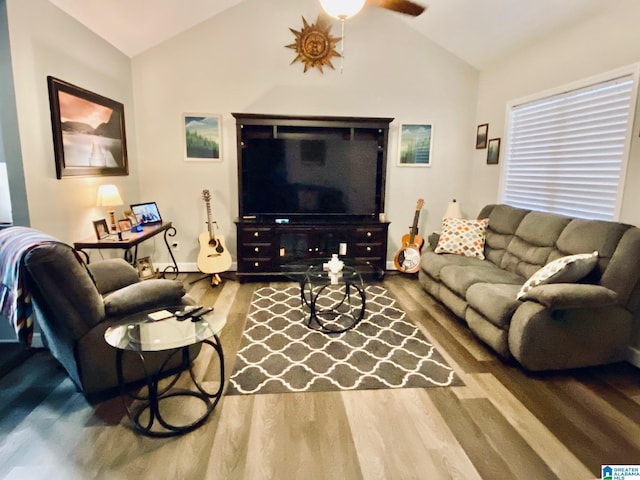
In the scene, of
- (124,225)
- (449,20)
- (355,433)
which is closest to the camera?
(355,433)

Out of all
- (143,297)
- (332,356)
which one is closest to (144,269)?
(143,297)

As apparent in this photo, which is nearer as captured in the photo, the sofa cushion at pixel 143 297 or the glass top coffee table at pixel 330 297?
the sofa cushion at pixel 143 297

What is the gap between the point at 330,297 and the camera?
3.99 meters

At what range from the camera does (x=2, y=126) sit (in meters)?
2.55

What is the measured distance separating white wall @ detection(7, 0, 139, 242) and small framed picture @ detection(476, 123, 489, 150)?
4386 millimetres

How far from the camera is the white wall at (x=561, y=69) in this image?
9.05 feet

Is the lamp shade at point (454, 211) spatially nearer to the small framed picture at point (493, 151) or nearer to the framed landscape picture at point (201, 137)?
the small framed picture at point (493, 151)

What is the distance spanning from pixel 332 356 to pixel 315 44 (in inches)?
146

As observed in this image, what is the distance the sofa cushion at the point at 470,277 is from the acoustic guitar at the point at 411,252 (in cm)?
104

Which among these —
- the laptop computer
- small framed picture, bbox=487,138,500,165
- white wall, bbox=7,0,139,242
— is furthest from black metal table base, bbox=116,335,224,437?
small framed picture, bbox=487,138,500,165


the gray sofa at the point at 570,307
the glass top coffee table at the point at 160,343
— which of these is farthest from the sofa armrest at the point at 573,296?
the glass top coffee table at the point at 160,343

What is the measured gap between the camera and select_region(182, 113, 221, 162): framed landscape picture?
4629mm

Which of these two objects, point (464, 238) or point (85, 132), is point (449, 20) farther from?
point (85, 132)

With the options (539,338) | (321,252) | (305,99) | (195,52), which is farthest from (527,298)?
(195,52)
